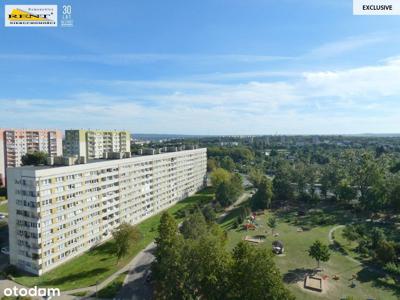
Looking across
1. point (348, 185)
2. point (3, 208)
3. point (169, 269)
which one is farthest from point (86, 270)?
point (348, 185)

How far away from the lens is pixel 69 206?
59.3 m

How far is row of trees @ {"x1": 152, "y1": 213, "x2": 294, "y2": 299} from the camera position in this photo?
35719 millimetres

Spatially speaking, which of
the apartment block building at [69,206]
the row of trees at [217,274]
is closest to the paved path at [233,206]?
the apartment block building at [69,206]

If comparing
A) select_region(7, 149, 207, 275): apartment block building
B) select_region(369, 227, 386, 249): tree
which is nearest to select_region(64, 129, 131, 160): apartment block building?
select_region(7, 149, 207, 275): apartment block building

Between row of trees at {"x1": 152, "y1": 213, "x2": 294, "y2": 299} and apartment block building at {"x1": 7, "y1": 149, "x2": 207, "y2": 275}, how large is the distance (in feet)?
78.0

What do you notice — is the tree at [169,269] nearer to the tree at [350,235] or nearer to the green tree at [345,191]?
the tree at [350,235]

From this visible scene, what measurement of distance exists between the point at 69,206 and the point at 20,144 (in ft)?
270

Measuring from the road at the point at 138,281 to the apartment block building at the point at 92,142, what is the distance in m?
74.9

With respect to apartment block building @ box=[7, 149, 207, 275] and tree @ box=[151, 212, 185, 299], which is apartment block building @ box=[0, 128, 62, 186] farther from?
tree @ box=[151, 212, 185, 299]

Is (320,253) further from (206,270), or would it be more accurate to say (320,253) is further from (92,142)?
(92,142)

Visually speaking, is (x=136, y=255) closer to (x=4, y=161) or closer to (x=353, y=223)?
(x=353, y=223)

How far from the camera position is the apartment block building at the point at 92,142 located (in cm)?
13088

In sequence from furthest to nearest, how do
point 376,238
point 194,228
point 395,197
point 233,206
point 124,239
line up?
point 233,206, point 395,197, point 376,238, point 124,239, point 194,228

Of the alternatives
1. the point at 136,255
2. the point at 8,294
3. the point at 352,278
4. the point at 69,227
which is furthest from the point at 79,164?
the point at 352,278
